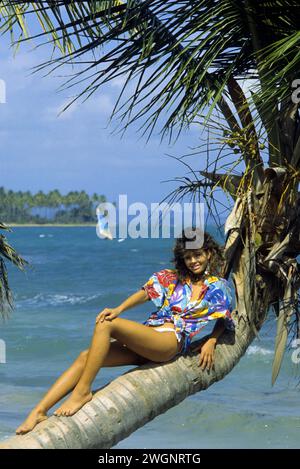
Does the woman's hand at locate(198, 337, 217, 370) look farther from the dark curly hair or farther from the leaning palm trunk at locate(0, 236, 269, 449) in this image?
the dark curly hair

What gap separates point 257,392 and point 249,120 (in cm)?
1051

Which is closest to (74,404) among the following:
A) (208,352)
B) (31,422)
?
(31,422)

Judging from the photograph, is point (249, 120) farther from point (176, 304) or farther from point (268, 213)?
point (176, 304)

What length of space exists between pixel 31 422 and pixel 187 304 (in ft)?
3.96

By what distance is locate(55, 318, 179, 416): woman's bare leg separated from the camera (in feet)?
15.6

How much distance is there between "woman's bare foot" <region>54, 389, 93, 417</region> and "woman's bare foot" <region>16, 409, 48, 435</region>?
0.31ft

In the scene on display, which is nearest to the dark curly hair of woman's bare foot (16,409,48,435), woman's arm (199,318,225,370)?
woman's arm (199,318,225,370)

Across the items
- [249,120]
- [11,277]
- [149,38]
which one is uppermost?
[149,38]

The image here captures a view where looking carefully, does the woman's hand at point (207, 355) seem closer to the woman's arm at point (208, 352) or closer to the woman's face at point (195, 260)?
the woman's arm at point (208, 352)

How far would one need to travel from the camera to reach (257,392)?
15.7m

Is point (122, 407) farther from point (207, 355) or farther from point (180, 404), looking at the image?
point (180, 404)

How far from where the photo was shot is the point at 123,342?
4.96m

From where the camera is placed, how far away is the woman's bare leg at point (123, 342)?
15.6 ft
